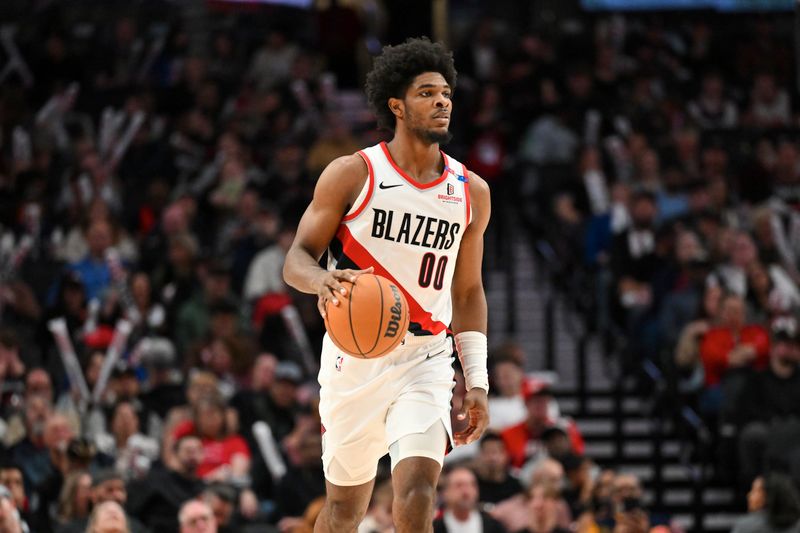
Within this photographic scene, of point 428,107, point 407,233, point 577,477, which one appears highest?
point 428,107

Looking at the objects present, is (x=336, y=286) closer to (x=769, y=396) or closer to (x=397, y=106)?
(x=397, y=106)

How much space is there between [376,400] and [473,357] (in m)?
0.49

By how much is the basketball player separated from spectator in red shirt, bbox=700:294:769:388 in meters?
6.70

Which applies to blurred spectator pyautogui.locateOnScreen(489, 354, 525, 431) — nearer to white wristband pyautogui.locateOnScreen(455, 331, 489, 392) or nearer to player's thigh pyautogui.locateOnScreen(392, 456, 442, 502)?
white wristband pyautogui.locateOnScreen(455, 331, 489, 392)

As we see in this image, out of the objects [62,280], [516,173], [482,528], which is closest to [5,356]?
[62,280]

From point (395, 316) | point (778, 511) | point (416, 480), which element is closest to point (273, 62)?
point (778, 511)

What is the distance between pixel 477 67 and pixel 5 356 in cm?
939

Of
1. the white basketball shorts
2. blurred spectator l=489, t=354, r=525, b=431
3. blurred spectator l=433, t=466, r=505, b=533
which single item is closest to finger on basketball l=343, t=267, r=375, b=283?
the white basketball shorts

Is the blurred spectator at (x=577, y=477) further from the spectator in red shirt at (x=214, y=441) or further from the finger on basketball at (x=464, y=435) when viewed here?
the finger on basketball at (x=464, y=435)

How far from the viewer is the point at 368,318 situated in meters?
5.61

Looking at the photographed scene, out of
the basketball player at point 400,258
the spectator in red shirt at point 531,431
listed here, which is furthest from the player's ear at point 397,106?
the spectator in red shirt at point 531,431

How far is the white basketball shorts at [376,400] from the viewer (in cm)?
614

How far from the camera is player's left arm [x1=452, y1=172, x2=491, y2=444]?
6.24 meters

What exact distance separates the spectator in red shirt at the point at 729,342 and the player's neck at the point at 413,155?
6.87 meters
